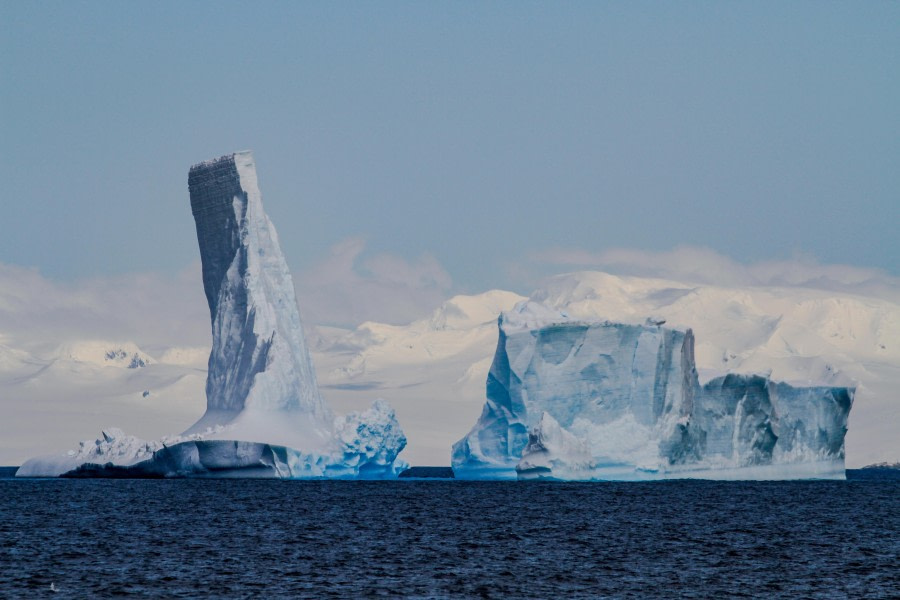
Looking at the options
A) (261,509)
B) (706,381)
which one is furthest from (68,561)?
(706,381)

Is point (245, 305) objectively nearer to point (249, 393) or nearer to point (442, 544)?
point (249, 393)

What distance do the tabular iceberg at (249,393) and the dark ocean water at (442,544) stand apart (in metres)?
1.16

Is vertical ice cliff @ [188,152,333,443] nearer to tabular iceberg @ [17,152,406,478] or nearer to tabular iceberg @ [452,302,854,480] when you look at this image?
tabular iceberg @ [17,152,406,478]

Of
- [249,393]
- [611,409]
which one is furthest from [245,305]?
[611,409]

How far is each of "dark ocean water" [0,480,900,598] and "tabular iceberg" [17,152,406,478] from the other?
1.16 m

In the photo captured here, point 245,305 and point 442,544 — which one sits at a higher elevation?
point 245,305

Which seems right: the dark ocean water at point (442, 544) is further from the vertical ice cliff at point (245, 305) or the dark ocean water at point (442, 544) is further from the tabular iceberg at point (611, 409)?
the vertical ice cliff at point (245, 305)

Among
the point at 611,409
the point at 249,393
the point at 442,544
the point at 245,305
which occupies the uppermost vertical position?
the point at 245,305

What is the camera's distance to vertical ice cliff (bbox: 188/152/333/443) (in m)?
45.7

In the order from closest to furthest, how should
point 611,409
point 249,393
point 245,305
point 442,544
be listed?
point 442,544 → point 611,409 → point 249,393 → point 245,305

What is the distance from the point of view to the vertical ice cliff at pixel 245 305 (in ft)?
150

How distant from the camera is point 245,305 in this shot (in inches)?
1833

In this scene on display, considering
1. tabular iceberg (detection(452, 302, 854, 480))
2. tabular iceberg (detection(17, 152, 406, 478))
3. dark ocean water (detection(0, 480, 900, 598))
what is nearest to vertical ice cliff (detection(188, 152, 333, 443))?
tabular iceberg (detection(17, 152, 406, 478))

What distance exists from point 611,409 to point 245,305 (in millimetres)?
12354
